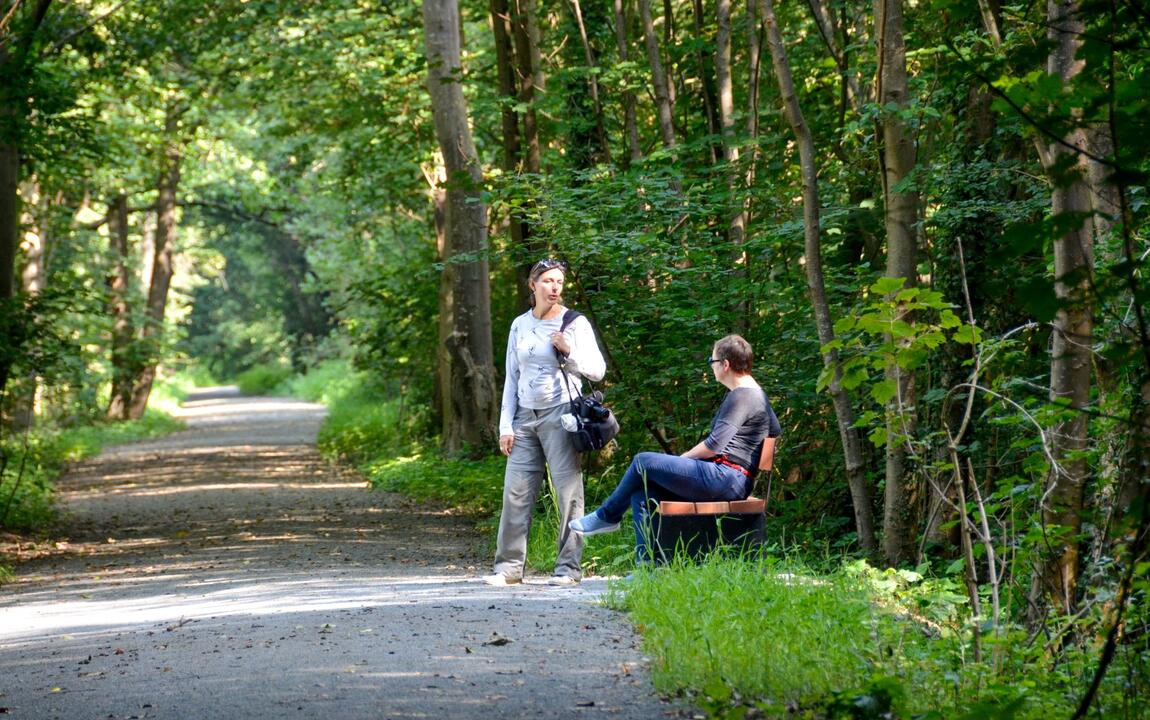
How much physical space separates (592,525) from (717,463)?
905 millimetres

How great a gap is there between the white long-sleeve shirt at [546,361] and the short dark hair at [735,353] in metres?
0.77

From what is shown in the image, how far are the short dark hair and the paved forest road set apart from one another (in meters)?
1.70

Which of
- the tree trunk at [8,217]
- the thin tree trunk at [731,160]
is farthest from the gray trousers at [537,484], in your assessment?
the tree trunk at [8,217]

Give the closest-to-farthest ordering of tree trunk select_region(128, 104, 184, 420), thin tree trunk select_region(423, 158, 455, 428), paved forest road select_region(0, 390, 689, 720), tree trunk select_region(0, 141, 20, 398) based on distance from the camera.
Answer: paved forest road select_region(0, 390, 689, 720) → tree trunk select_region(0, 141, 20, 398) → thin tree trunk select_region(423, 158, 455, 428) → tree trunk select_region(128, 104, 184, 420)

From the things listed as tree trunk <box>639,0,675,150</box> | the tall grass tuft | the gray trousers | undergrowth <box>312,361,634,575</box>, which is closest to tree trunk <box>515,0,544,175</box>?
tree trunk <box>639,0,675,150</box>

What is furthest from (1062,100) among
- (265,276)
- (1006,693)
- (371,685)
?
(265,276)

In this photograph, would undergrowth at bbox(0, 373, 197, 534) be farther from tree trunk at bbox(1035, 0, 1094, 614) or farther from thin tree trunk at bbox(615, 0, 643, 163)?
tree trunk at bbox(1035, 0, 1094, 614)

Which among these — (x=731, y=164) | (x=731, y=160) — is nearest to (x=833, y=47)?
(x=731, y=164)

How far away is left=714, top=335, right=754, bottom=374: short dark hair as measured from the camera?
902 centimetres

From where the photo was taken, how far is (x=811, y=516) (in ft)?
40.2

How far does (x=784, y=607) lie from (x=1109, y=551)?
5.54ft

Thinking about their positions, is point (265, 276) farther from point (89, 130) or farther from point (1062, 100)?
point (1062, 100)

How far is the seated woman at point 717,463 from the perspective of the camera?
348 inches

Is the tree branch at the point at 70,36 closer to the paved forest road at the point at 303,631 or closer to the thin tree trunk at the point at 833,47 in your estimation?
the paved forest road at the point at 303,631
